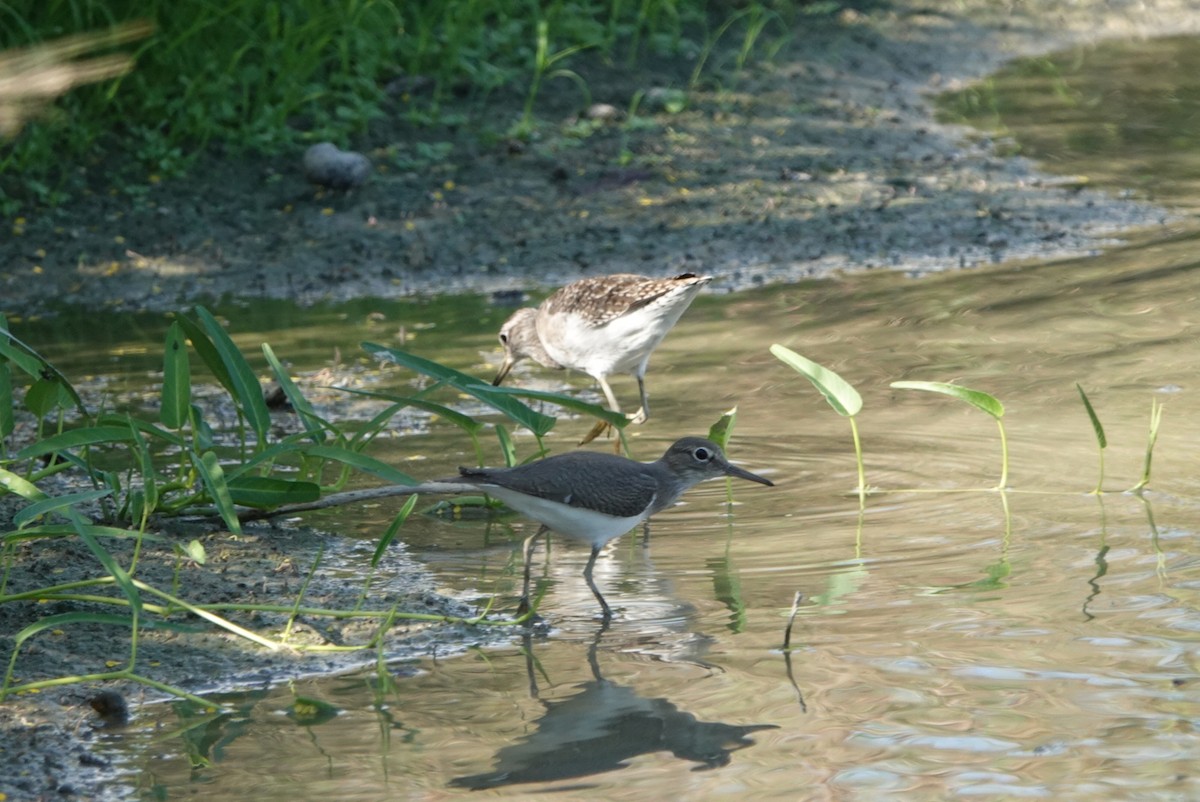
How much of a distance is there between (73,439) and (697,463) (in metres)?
2.06

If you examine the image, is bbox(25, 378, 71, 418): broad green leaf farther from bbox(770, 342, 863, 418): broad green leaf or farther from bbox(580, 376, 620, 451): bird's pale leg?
bbox(770, 342, 863, 418): broad green leaf

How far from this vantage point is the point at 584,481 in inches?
212

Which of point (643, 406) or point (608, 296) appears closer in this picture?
point (643, 406)

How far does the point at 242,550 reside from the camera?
565cm

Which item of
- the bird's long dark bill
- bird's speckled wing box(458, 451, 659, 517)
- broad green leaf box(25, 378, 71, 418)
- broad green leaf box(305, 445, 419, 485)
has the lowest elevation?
the bird's long dark bill

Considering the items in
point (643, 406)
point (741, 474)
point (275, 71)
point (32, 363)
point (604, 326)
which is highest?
point (275, 71)

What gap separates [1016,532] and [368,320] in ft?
14.9

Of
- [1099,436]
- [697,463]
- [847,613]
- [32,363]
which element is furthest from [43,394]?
[1099,436]

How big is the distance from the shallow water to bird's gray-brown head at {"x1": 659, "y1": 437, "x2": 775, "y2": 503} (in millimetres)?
206

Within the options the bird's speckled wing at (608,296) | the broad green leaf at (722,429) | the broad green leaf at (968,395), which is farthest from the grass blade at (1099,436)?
the bird's speckled wing at (608,296)

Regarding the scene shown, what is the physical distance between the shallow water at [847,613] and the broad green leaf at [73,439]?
1.06m

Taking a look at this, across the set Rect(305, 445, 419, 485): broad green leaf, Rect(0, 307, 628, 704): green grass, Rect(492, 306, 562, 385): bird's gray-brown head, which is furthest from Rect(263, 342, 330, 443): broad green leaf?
Rect(492, 306, 562, 385): bird's gray-brown head

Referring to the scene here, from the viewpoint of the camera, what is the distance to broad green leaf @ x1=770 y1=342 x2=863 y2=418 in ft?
19.6

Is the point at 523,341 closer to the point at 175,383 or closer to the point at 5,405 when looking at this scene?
the point at 175,383
